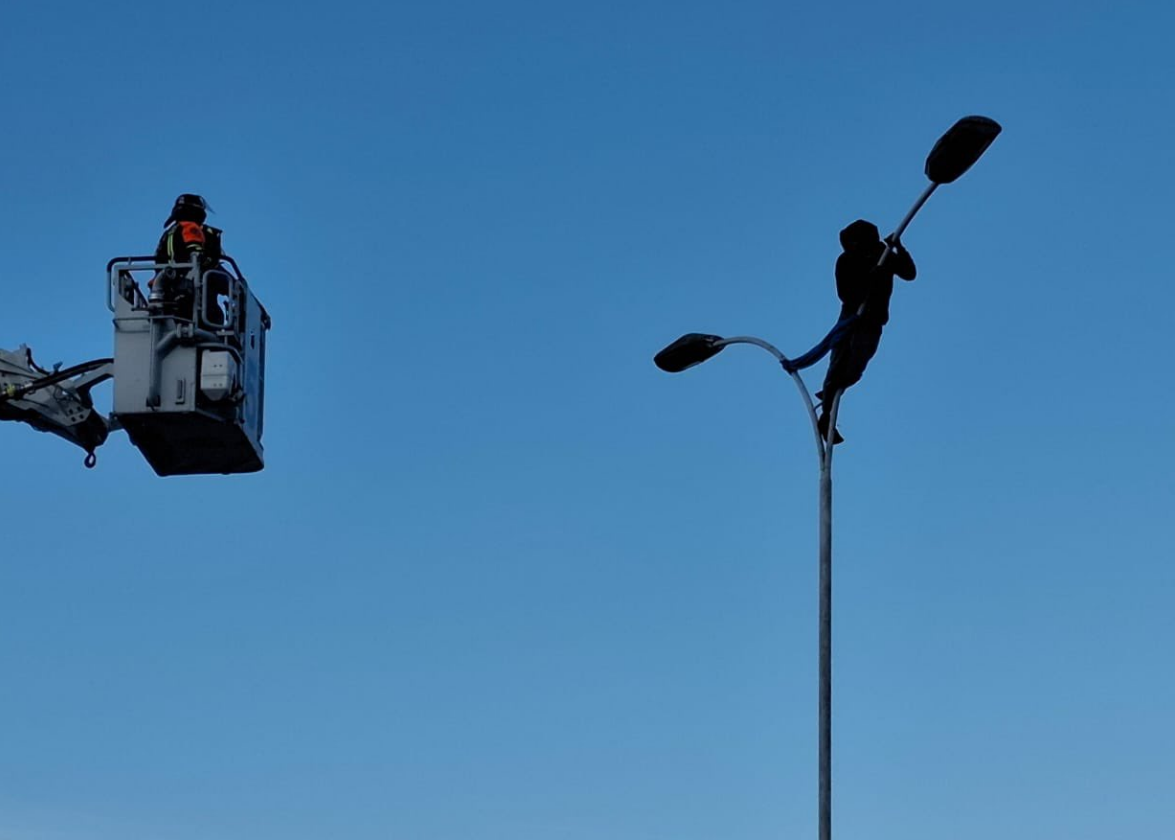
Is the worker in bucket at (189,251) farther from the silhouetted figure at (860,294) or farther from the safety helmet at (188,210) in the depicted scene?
the silhouetted figure at (860,294)

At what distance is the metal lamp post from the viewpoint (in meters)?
17.7

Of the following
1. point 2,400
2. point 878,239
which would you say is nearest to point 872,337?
point 878,239

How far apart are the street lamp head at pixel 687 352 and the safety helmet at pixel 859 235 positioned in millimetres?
2113

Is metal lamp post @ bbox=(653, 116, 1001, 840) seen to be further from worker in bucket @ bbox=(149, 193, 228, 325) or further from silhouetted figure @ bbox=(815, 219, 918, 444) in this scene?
worker in bucket @ bbox=(149, 193, 228, 325)

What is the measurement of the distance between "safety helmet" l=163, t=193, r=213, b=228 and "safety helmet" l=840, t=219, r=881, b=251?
7.97 metres

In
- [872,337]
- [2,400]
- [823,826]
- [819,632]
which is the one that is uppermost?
[2,400]

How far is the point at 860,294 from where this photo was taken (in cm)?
1955

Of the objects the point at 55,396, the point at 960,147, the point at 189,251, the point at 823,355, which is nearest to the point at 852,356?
the point at 823,355

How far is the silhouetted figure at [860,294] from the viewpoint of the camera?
19234 mm

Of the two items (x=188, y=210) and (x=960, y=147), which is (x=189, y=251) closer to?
(x=188, y=210)

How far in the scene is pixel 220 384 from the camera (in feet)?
73.4

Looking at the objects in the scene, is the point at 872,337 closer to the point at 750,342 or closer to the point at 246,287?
the point at 750,342

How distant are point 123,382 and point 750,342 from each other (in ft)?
23.3

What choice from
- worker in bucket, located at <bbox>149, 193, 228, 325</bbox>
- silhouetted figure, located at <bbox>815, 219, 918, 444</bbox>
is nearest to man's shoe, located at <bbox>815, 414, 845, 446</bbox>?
silhouetted figure, located at <bbox>815, 219, 918, 444</bbox>
